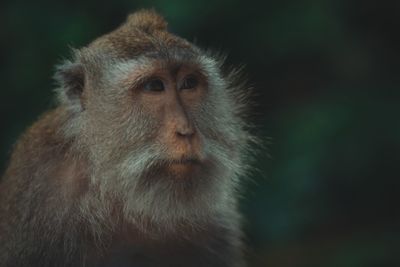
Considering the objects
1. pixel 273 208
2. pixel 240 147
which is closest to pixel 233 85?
pixel 240 147

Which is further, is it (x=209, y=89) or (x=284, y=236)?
(x=284, y=236)

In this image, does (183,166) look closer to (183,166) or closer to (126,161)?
(183,166)

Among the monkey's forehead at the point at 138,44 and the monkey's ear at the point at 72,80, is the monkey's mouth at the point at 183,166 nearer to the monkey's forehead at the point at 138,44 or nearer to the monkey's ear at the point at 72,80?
the monkey's forehead at the point at 138,44

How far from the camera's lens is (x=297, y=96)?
33.3 ft

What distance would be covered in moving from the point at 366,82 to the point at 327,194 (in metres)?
1.25

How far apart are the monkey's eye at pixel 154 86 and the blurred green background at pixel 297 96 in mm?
3105

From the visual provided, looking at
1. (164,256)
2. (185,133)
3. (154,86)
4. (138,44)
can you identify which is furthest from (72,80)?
(164,256)

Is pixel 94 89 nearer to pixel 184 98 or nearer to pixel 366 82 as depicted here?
pixel 184 98

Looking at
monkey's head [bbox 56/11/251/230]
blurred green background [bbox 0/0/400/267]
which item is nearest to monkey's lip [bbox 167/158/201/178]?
monkey's head [bbox 56/11/251/230]

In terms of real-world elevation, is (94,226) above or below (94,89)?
below

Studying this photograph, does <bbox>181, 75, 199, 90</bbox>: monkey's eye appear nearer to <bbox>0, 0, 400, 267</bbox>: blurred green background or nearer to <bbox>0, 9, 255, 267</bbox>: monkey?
<bbox>0, 9, 255, 267</bbox>: monkey

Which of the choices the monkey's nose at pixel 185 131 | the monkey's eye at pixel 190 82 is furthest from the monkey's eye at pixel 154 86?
the monkey's nose at pixel 185 131

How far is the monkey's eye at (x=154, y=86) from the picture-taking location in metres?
6.05

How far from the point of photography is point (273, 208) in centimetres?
977
